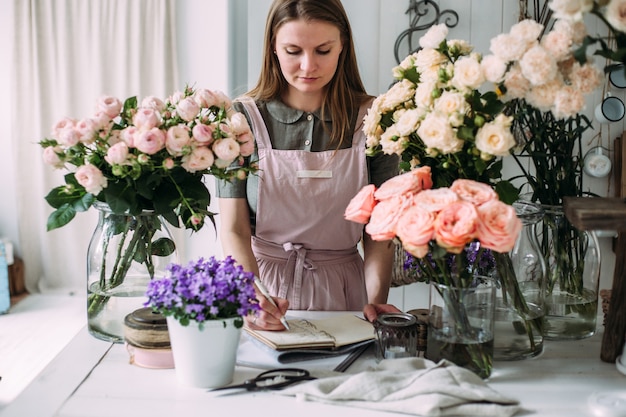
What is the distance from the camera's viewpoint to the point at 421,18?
3521 millimetres

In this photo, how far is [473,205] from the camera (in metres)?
1.11

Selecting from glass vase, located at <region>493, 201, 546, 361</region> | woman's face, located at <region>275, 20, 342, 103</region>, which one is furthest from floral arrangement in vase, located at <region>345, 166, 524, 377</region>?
woman's face, located at <region>275, 20, 342, 103</region>

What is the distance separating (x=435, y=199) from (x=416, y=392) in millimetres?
316

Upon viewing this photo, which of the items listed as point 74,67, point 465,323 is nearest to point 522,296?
point 465,323

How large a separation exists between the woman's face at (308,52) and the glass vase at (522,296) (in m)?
0.68

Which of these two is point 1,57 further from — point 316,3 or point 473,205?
point 473,205

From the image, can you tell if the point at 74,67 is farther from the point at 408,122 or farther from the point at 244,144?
the point at 408,122

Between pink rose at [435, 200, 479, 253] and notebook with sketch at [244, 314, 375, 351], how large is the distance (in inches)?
15.0

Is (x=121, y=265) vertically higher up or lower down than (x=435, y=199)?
lower down

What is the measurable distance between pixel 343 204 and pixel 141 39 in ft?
8.76

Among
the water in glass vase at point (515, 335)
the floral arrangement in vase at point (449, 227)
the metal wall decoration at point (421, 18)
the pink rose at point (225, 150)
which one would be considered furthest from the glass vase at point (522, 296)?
the metal wall decoration at point (421, 18)

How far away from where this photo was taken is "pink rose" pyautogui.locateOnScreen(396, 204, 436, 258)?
1106 mm

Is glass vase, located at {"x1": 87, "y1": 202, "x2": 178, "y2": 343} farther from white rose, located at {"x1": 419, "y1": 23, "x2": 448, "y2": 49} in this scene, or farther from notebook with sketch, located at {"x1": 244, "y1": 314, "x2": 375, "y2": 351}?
white rose, located at {"x1": 419, "y1": 23, "x2": 448, "y2": 49}

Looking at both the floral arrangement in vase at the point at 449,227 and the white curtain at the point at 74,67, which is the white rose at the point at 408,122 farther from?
the white curtain at the point at 74,67
